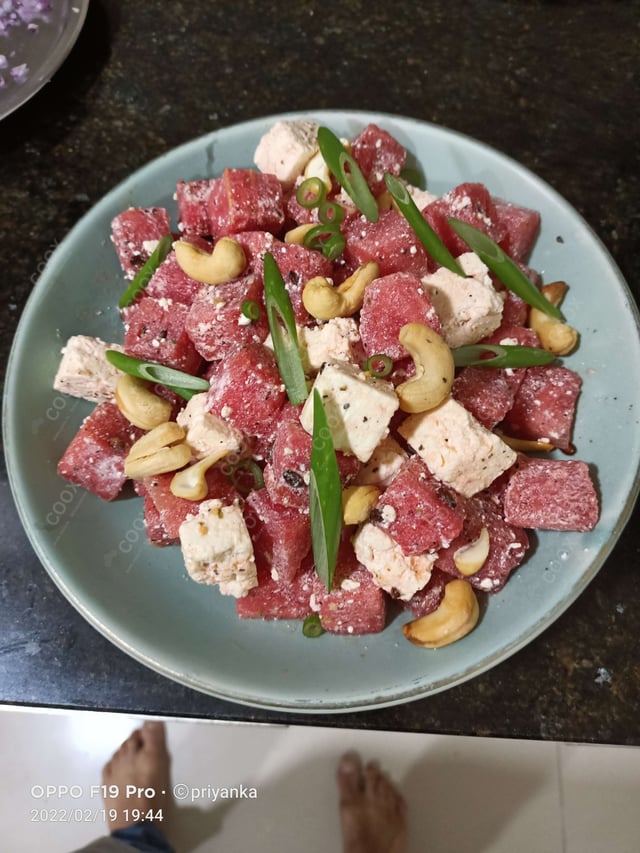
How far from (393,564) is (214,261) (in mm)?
710

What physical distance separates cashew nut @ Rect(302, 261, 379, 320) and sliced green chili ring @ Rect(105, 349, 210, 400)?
29 cm

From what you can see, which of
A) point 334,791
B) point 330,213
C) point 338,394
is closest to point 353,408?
point 338,394

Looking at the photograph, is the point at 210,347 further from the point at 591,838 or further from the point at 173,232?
the point at 591,838

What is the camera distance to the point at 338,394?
119cm

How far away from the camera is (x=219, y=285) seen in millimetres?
1375

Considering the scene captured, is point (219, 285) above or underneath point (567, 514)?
above

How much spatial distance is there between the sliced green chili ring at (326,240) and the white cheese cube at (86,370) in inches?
19.2

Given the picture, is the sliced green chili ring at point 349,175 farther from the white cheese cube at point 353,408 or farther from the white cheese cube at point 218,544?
the white cheese cube at point 218,544

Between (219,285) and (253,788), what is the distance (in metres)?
1.16

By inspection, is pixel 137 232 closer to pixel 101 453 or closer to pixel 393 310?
pixel 101 453

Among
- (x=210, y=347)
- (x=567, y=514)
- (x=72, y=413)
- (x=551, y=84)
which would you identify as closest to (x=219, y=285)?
(x=210, y=347)

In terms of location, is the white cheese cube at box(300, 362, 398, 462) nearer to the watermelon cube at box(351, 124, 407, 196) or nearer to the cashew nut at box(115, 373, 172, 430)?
the cashew nut at box(115, 373, 172, 430)

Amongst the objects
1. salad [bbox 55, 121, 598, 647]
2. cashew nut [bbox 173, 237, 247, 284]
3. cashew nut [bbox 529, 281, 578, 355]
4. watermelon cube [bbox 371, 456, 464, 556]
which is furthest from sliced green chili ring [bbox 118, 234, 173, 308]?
cashew nut [bbox 529, 281, 578, 355]

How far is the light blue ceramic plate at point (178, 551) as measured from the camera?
4.06 feet
